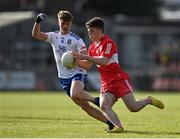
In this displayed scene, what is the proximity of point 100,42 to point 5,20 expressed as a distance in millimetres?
35280

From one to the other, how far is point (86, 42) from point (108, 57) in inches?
1322

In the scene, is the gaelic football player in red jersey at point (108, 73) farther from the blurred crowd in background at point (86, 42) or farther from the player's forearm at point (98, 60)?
the blurred crowd in background at point (86, 42)

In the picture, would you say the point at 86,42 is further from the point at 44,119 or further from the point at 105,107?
the point at 105,107

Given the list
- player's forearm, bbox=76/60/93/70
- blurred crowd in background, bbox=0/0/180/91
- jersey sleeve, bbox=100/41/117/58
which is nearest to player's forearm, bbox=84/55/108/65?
jersey sleeve, bbox=100/41/117/58

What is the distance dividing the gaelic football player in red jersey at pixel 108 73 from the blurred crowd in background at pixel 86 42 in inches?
1032

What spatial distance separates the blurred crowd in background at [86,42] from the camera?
41.8 metres

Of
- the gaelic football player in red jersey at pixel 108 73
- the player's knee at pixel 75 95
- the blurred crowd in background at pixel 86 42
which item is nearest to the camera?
the gaelic football player in red jersey at pixel 108 73

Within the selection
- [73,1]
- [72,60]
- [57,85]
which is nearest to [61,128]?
[72,60]

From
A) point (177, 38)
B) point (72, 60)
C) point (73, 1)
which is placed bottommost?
point (177, 38)

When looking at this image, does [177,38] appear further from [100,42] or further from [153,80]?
[100,42]

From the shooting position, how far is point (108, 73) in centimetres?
1498

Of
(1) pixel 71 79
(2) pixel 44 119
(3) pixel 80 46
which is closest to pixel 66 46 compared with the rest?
(3) pixel 80 46

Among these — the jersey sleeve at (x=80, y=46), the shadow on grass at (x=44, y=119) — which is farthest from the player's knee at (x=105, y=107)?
the shadow on grass at (x=44, y=119)

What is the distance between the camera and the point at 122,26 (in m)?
62.1
